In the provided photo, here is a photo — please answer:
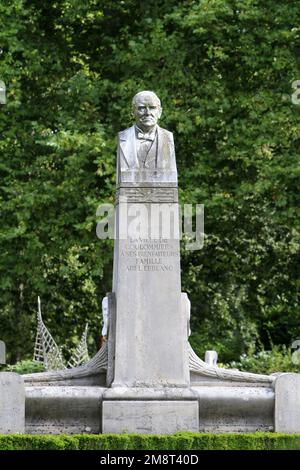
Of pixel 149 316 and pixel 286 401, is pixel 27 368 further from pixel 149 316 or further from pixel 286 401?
pixel 286 401

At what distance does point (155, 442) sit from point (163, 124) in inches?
446

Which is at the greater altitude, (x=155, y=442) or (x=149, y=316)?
(x=149, y=316)

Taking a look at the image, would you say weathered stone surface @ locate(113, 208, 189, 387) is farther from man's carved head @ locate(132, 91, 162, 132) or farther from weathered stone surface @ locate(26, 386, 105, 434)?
man's carved head @ locate(132, 91, 162, 132)

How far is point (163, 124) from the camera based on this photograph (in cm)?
2447

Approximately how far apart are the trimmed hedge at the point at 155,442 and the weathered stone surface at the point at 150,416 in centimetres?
55

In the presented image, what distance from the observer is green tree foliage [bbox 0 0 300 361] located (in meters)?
24.3

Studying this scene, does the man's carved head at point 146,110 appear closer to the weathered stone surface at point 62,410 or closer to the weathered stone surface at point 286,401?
the weathered stone surface at point 62,410

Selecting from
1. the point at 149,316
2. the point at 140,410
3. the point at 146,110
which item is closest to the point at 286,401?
the point at 140,410

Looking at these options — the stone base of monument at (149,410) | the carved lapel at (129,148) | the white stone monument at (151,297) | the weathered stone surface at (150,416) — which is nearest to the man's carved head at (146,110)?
the carved lapel at (129,148)

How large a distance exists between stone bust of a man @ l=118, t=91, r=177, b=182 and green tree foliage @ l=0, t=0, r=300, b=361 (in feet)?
26.3

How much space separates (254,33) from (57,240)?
17.3 ft

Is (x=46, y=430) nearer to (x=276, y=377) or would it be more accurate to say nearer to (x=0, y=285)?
(x=276, y=377)

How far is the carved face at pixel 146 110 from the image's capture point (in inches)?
611

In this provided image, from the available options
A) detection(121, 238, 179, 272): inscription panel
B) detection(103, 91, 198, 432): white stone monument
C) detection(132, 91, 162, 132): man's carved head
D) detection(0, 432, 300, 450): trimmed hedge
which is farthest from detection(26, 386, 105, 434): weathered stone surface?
detection(132, 91, 162, 132): man's carved head
